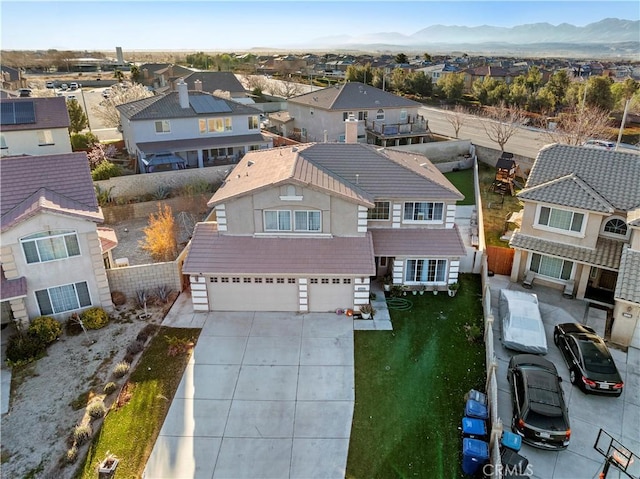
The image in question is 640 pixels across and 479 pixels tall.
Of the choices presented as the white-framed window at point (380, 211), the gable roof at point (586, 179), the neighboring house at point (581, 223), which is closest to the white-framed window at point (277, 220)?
the white-framed window at point (380, 211)

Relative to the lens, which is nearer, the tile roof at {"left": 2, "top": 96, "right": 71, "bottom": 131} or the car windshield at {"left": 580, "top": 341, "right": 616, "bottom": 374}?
the car windshield at {"left": 580, "top": 341, "right": 616, "bottom": 374}

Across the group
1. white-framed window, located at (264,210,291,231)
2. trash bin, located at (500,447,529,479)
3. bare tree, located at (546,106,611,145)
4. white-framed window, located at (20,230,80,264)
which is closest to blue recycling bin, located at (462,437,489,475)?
trash bin, located at (500,447,529,479)

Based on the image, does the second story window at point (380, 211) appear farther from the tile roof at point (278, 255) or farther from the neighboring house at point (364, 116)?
the neighboring house at point (364, 116)

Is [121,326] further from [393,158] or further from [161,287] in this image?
[393,158]

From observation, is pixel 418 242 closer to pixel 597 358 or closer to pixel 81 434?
pixel 597 358

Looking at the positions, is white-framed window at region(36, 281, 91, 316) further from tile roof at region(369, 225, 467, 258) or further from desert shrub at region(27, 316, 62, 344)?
tile roof at region(369, 225, 467, 258)

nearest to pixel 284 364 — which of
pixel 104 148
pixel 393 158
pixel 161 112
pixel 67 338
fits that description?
pixel 67 338

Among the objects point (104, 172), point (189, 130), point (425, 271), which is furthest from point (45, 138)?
point (425, 271)
